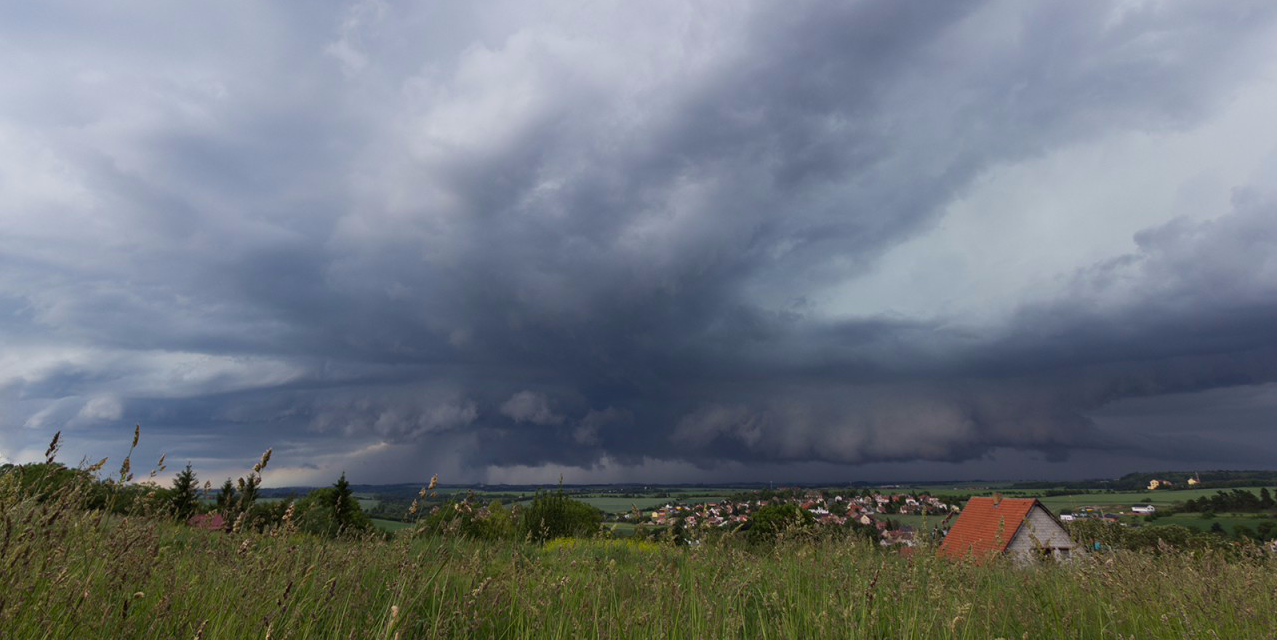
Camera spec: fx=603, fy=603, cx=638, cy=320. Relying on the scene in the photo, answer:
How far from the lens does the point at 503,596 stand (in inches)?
196

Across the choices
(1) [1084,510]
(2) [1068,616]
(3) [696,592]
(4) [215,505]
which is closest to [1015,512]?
(1) [1084,510]

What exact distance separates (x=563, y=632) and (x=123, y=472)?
3281 millimetres

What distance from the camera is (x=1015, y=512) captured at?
36.0 m

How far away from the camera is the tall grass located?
11.8ft

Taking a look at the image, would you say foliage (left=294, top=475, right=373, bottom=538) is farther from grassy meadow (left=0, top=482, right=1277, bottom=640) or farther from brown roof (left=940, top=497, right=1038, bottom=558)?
brown roof (left=940, top=497, right=1038, bottom=558)

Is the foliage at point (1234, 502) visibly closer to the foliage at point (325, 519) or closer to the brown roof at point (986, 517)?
the brown roof at point (986, 517)

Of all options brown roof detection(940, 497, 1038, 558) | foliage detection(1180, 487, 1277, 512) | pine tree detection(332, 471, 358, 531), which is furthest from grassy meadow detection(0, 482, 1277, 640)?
foliage detection(1180, 487, 1277, 512)

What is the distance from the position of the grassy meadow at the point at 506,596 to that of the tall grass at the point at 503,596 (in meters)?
0.02

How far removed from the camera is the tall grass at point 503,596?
11.8 ft

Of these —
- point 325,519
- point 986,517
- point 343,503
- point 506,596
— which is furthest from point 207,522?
point 986,517

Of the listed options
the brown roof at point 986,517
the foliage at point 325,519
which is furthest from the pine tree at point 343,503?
the brown roof at point 986,517

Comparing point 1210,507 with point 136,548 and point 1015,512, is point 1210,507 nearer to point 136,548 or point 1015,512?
point 1015,512

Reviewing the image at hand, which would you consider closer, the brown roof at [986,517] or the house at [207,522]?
the house at [207,522]

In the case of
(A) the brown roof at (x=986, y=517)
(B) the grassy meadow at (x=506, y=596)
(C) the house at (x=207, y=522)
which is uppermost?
(C) the house at (x=207, y=522)
